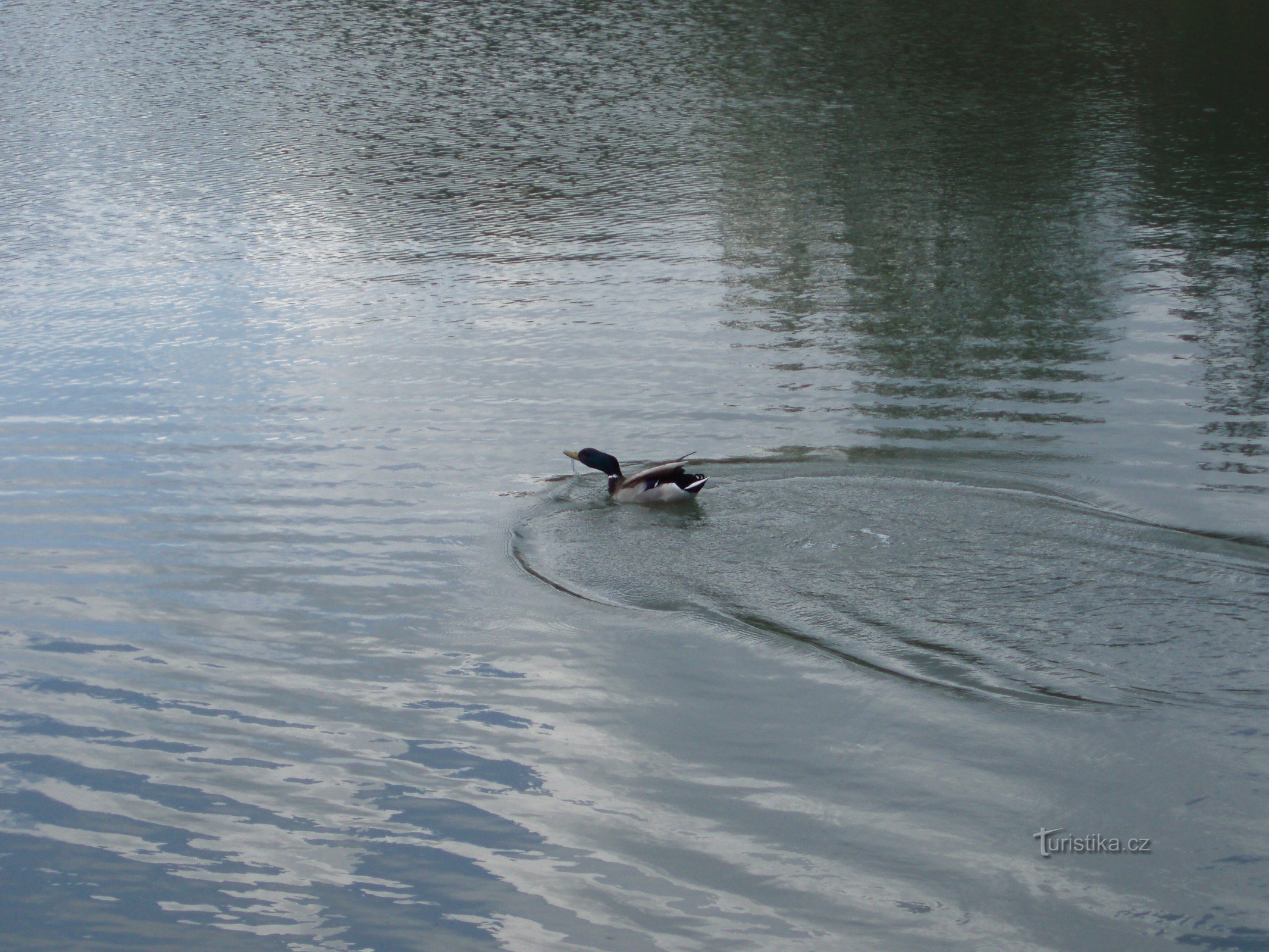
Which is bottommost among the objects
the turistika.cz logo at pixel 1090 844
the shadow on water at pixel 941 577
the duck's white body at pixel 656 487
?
the turistika.cz logo at pixel 1090 844

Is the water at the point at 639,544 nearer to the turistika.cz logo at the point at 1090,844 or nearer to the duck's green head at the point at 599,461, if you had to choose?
the turistika.cz logo at the point at 1090,844

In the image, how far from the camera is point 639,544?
30.2ft

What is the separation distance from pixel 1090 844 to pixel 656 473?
14.6ft

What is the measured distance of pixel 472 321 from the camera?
14.0 metres

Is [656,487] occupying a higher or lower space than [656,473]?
lower

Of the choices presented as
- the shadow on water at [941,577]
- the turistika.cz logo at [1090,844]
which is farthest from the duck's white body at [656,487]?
the turistika.cz logo at [1090,844]

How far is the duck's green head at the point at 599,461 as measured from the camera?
997 cm

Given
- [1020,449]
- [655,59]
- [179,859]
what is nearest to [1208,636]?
[1020,449]

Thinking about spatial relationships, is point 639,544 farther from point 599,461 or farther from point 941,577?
point 941,577

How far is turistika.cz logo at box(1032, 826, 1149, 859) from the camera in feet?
19.0

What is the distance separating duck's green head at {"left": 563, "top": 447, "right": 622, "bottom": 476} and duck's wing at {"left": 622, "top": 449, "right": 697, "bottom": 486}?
0.19m

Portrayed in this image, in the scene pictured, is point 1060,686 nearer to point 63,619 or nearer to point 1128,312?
point 63,619

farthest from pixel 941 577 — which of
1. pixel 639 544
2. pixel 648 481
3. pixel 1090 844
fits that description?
pixel 648 481

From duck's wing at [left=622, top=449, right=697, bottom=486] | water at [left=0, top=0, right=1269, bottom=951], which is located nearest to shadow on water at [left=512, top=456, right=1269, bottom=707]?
water at [left=0, top=0, right=1269, bottom=951]
